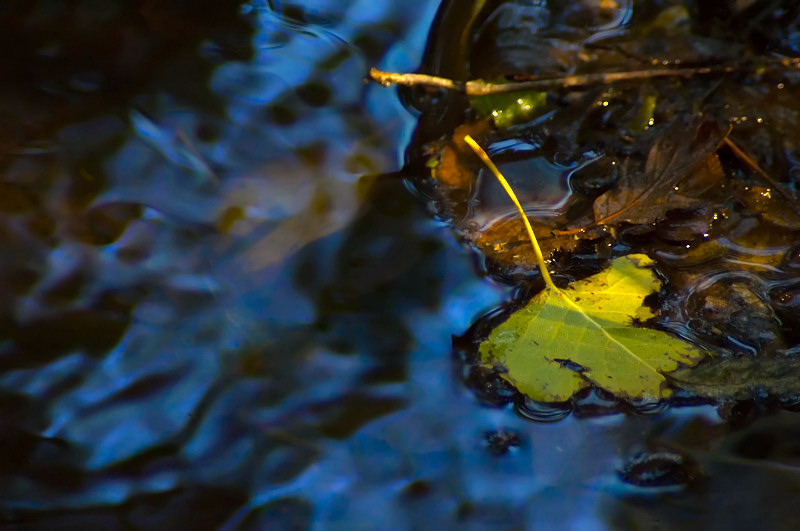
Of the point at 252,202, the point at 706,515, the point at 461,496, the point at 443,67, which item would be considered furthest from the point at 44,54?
the point at 706,515

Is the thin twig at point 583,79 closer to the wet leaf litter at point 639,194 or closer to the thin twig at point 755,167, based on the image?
the wet leaf litter at point 639,194

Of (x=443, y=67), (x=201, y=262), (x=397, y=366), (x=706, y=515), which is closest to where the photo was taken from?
(x=706, y=515)

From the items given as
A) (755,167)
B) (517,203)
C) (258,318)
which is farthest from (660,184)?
(258,318)

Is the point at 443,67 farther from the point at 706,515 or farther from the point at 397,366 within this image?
the point at 706,515

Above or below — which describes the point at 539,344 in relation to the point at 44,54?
below

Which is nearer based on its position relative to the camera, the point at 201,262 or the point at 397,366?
the point at 397,366

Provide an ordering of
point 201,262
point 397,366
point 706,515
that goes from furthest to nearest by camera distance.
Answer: point 201,262, point 397,366, point 706,515

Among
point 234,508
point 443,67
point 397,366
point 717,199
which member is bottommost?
point 234,508
